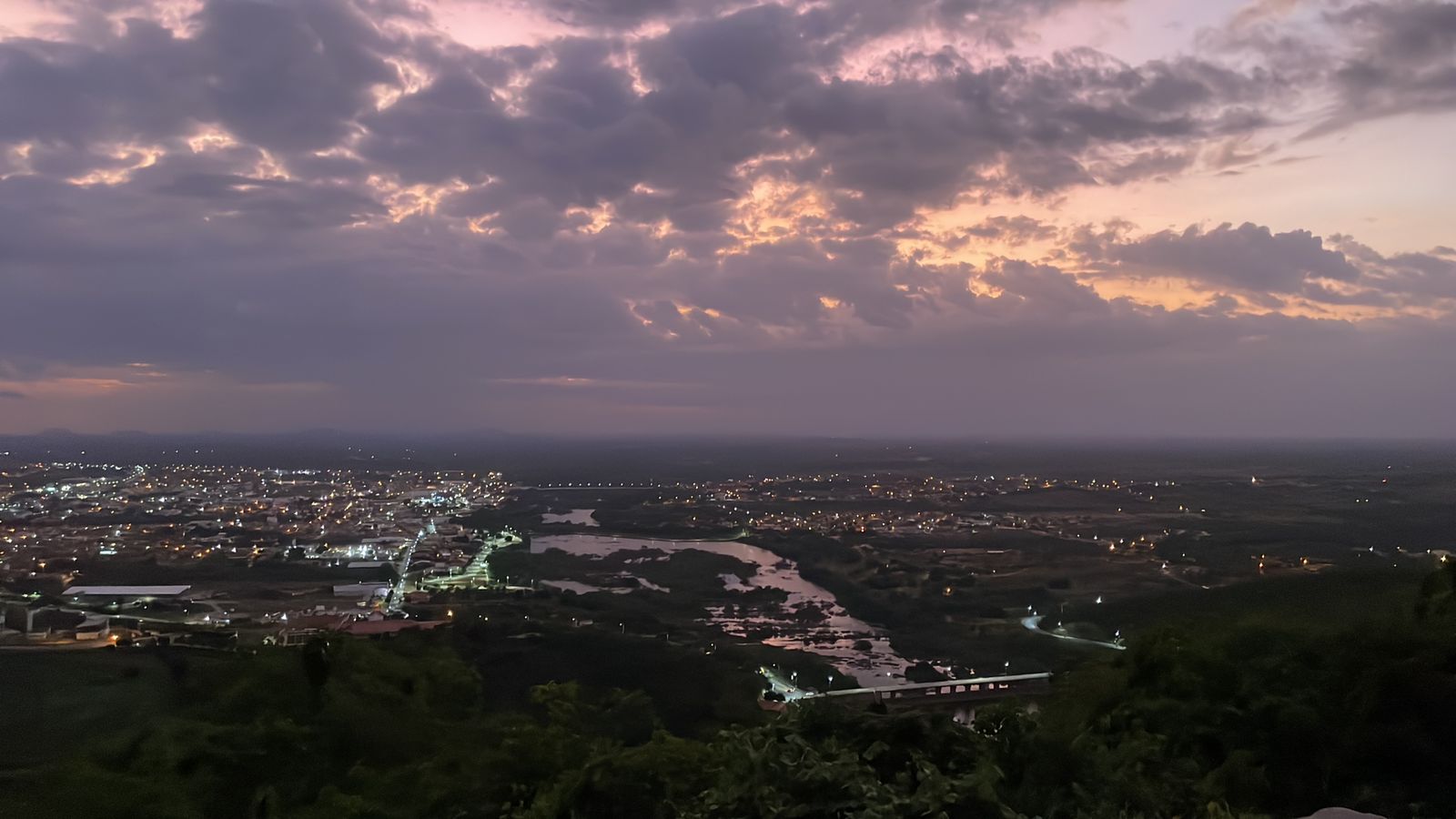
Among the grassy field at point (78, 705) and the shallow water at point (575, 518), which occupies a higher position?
the grassy field at point (78, 705)

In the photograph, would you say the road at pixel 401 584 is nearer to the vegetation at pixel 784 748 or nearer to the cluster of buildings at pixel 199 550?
the cluster of buildings at pixel 199 550

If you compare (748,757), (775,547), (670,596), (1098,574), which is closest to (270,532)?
(670,596)

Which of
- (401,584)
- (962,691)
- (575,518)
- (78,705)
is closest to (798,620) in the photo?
(962,691)

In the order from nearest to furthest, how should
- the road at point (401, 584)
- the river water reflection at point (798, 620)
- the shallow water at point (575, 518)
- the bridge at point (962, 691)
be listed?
the bridge at point (962, 691) → the river water reflection at point (798, 620) → the road at point (401, 584) → the shallow water at point (575, 518)

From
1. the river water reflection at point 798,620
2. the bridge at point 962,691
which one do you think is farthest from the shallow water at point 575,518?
the bridge at point 962,691

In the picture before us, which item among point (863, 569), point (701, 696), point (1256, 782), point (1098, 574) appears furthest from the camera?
point (863, 569)

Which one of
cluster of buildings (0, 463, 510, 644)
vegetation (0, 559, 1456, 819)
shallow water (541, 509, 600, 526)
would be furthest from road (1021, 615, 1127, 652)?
shallow water (541, 509, 600, 526)

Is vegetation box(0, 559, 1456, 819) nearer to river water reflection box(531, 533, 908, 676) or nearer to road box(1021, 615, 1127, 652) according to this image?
road box(1021, 615, 1127, 652)

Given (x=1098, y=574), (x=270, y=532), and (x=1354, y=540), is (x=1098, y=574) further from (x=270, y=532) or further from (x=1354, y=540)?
(x=270, y=532)
